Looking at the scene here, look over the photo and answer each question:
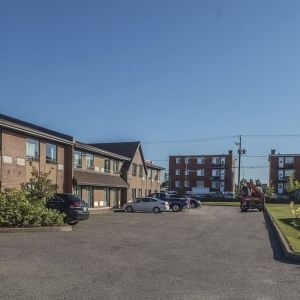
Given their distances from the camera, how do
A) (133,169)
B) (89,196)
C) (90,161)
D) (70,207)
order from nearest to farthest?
(70,207) < (89,196) < (90,161) < (133,169)

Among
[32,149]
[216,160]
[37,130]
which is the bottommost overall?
[216,160]

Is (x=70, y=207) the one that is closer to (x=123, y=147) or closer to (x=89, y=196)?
(x=89, y=196)

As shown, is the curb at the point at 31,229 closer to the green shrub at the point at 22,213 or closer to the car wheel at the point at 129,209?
the green shrub at the point at 22,213

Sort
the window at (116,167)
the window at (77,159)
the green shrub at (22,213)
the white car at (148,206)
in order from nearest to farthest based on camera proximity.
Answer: the green shrub at (22,213)
the window at (77,159)
the white car at (148,206)
the window at (116,167)

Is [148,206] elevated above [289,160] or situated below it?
below

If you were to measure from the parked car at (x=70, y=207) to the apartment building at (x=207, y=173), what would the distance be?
91.9 meters

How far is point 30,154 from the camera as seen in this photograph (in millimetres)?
33000

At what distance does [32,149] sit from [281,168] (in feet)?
298

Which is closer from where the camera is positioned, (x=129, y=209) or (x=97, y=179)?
(x=97, y=179)

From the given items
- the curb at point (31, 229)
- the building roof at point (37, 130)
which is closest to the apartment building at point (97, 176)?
the building roof at point (37, 130)

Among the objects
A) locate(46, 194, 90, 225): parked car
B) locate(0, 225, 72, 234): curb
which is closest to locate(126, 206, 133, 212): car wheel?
locate(46, 194, 90, 225): parked car

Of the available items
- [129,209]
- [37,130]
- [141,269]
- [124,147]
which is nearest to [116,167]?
[124,147]

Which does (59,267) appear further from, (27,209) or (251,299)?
(27,209)

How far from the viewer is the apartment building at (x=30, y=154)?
29750mm
